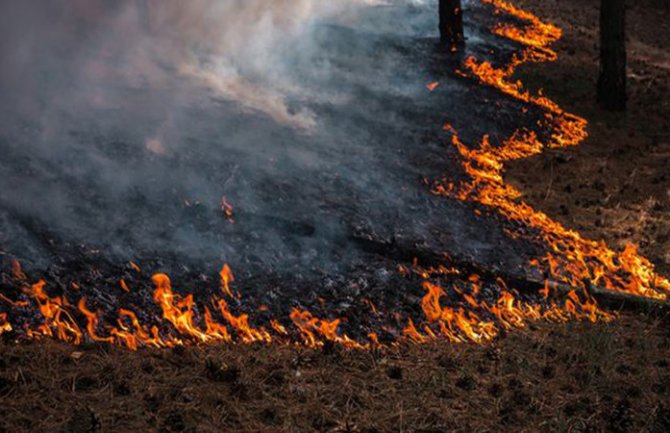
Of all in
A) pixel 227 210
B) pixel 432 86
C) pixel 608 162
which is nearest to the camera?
pixel 227 210

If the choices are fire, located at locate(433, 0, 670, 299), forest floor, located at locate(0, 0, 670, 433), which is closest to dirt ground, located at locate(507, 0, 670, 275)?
fire, located at locate(433, 0, 670, 299)

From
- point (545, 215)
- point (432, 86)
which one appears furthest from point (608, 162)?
point (432, 86)

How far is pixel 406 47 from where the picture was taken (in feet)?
45.1

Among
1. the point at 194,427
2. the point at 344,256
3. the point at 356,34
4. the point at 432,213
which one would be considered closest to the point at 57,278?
the point at 194,427

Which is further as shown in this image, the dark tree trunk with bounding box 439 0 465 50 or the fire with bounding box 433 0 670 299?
the dark tree trunk with bounding box 439 0 465 50

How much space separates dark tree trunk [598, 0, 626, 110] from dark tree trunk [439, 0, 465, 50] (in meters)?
3.20

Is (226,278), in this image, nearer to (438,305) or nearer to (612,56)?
(438,305)

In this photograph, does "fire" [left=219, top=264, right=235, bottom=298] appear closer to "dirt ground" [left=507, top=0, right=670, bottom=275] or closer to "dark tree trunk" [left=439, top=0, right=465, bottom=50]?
"dirt ground" [left=507, top=0, right=670, bottom=275]

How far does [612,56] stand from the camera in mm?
12344

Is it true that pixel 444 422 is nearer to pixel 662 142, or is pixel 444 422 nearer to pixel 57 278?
pixel 57 278

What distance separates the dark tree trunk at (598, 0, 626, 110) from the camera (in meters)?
12.3

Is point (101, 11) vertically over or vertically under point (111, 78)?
over

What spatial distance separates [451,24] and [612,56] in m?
3.72

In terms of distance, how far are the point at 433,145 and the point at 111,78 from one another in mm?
5345
